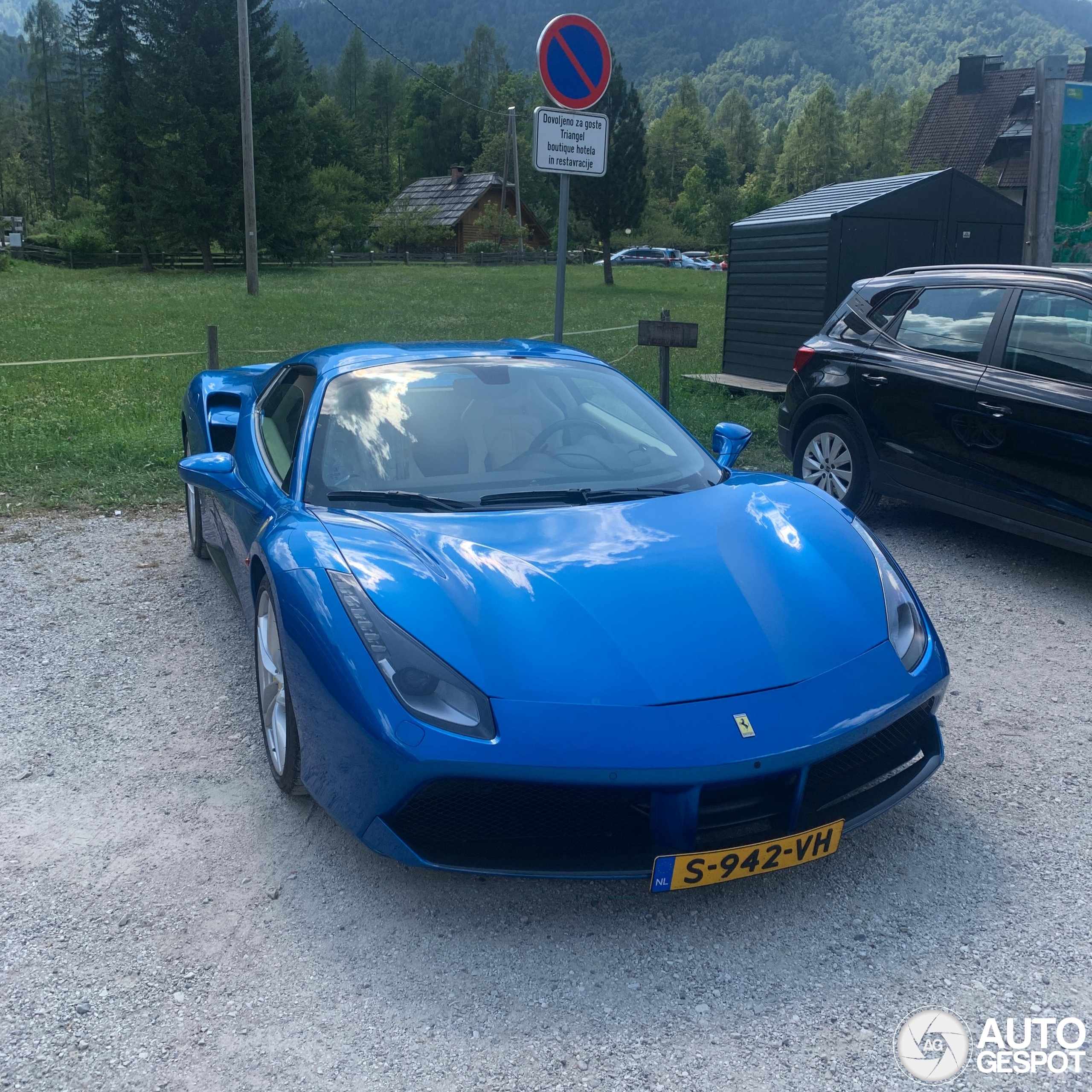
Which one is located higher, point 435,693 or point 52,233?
point 52,233

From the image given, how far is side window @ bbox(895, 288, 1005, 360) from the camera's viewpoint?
567cm

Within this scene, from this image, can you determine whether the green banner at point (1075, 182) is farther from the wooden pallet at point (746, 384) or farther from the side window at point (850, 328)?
the wooden pallet at point (746, 384)

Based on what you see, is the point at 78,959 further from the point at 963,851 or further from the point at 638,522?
the point at 963,851

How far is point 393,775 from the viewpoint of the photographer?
241 cm

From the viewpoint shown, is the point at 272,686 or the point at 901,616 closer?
the point at 901,616

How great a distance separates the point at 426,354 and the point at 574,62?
3.05m

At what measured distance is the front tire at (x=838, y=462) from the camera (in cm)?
626

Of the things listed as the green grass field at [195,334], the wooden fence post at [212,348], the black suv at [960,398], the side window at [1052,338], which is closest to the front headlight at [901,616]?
the black suv at [960,398]

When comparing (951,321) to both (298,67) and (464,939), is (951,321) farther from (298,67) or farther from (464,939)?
(298,67)

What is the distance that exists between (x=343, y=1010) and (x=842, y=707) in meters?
1.33

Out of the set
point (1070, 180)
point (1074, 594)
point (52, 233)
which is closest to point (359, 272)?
point (52, 233)

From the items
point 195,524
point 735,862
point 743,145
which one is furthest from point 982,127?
point 743,145

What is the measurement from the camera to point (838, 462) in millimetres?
6465

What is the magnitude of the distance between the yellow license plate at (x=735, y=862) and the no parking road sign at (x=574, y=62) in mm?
4810
